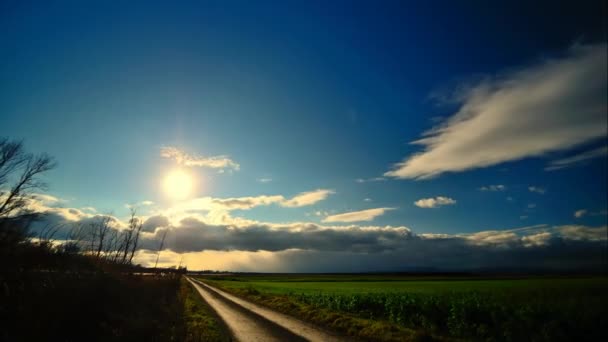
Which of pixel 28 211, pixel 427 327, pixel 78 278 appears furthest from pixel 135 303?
pixel 427 327

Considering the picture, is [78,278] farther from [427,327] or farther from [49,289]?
[427,327]

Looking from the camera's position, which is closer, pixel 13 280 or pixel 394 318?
pixel 13 280

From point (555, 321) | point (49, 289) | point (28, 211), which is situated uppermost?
point (28, 211)

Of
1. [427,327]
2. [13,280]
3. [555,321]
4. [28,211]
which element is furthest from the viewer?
[28,211]

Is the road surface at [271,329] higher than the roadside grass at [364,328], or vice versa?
the roadside grass at [364,328]

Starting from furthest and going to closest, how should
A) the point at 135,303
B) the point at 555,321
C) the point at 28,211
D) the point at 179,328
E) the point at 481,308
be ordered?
the point at 28,211 < the point at 135,303 < the point at 481,308 < the point at 179,328 < the point at 555,321

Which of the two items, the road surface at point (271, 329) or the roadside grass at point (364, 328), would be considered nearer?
the roadside grass at point (364, 328)

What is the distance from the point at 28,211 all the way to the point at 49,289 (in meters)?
23.4

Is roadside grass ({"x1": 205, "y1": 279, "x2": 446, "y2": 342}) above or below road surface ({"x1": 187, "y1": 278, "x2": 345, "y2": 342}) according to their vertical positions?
above

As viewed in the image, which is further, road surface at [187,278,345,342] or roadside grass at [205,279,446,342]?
road surface at [187,278,345,342]

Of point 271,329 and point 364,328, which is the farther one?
point 271,329

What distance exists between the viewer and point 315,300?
114ft

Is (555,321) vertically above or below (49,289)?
below

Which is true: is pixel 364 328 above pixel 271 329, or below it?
above
